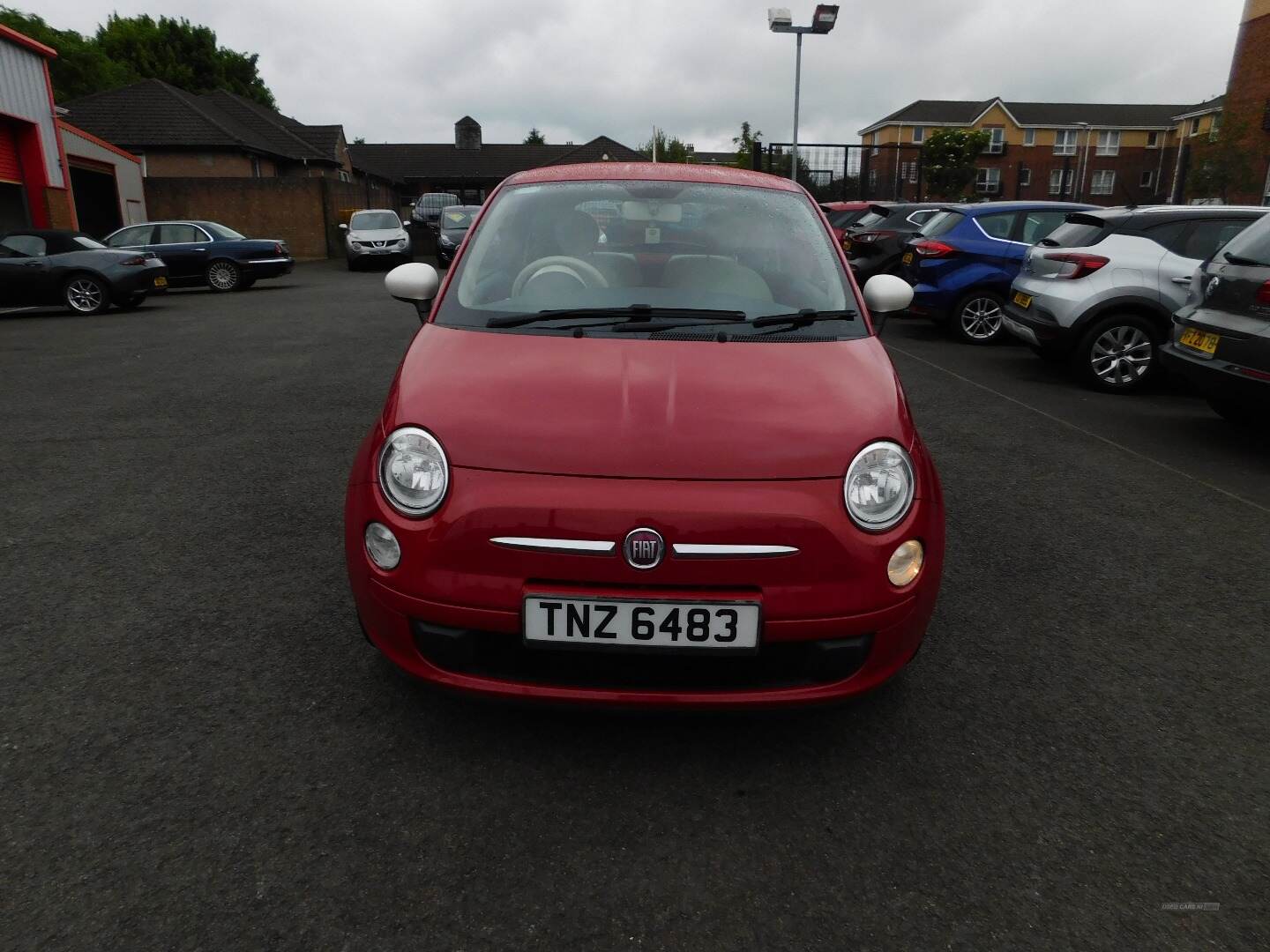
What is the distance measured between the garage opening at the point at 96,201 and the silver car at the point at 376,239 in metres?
6.80

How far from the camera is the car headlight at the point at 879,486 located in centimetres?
242

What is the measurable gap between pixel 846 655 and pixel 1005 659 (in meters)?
1.09

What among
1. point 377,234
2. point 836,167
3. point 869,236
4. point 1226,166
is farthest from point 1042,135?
point 869,236

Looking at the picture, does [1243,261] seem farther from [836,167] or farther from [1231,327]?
[836,167]

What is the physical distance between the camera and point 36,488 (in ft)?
16.5

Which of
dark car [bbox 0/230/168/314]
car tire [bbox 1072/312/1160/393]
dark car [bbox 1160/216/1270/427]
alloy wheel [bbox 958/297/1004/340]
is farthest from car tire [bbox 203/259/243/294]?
dark car [bbox 1160/216/1270/427]

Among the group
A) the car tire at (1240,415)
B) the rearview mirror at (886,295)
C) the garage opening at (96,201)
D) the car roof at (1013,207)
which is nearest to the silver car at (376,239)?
the garage opening at (96,201)

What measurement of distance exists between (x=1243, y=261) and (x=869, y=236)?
7.61m

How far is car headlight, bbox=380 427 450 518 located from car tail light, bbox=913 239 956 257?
9.41m

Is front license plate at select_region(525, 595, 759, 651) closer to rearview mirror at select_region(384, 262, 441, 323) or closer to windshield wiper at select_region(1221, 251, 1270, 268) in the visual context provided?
rearview mirror at select_region(384, 262, 441, 323)

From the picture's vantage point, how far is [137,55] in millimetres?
59312

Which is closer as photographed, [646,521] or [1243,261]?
[646,521]

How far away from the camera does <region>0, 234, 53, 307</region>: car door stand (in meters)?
14.5

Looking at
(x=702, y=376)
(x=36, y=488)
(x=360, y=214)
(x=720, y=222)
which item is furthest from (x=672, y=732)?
(x=360, y=214)
